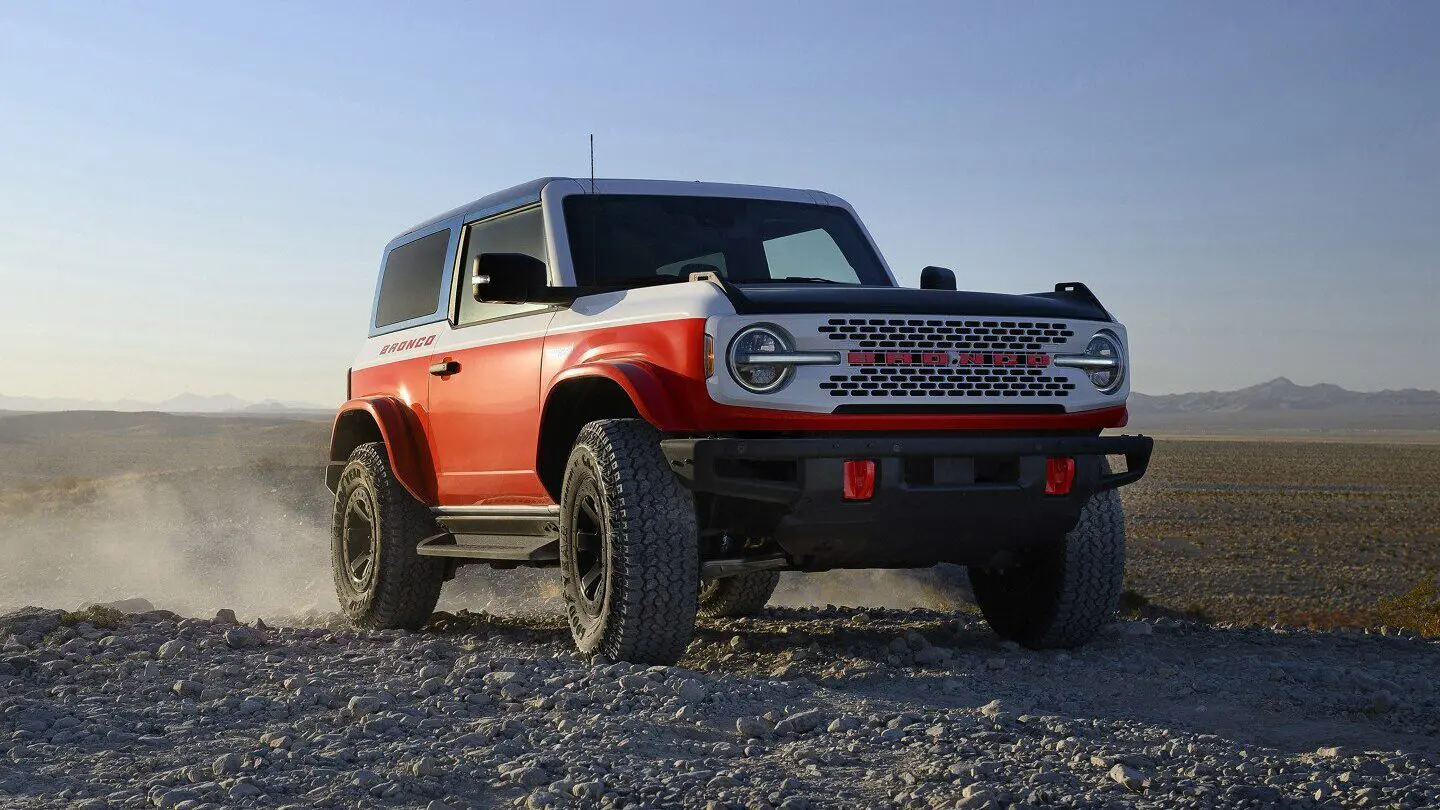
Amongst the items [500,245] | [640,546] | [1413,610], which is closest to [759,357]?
[640,546]

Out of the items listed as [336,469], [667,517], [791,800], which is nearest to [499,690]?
[667,517]

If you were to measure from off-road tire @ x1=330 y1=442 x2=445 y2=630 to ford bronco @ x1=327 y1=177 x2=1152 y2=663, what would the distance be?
0.99 ft

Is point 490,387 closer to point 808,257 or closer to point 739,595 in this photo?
point 808,257

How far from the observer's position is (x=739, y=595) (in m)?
9.81

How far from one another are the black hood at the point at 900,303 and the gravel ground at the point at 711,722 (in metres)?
1.54

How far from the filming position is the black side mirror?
7559 mm

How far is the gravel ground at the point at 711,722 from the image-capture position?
4.24 meters

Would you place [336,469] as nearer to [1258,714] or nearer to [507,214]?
[507,214]

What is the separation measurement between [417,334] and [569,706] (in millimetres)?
3696

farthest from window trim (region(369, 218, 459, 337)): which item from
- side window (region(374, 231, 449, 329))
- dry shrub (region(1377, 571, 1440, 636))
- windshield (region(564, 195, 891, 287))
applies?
dry shrub (region(1377, 571, 1440, 636))

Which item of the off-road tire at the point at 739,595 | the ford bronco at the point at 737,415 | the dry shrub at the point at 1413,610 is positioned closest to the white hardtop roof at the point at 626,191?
the ford bronco at the point at 737,415

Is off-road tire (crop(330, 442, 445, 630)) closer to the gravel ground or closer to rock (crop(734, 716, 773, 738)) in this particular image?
the gravel ground

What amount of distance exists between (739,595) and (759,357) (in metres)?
4.35

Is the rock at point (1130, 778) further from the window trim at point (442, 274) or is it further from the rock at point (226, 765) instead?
the window trim at point (442, 274)
